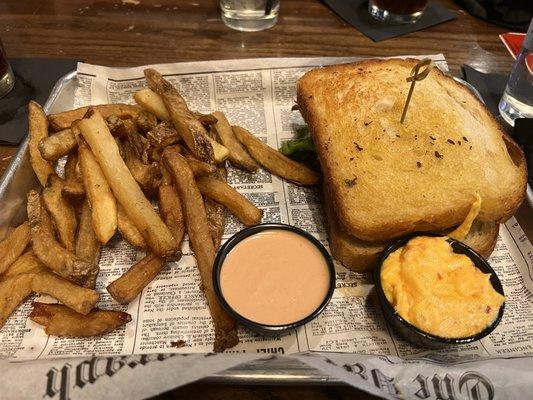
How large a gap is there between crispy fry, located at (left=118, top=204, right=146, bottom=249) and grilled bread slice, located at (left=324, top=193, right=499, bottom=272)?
721 mm

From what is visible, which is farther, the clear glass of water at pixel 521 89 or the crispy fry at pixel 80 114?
the clear glass of water at pixel 521 89

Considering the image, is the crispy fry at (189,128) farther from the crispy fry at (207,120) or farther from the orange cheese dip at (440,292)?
the orange cheese dip at (440,292)

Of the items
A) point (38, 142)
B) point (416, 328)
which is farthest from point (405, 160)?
point (38, 142)

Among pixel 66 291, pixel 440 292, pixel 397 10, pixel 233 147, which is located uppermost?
pixel 397 10

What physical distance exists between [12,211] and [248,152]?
98cm

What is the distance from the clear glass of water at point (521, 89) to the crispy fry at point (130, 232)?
1922 mm

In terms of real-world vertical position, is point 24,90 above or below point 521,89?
below

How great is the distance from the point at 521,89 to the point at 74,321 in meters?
2.27

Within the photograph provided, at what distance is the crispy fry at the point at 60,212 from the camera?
1.67 meters

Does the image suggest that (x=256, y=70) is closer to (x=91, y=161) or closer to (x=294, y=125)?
(x=294, y=125)

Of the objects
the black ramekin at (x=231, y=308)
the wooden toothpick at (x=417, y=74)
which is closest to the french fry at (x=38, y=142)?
the black ramekin at (x=231, y=308)

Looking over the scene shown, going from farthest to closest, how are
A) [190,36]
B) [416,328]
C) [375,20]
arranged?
[375,20], [190,36], [416,328]

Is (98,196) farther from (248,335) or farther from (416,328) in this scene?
(416,328)

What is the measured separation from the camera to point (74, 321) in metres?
1.55
